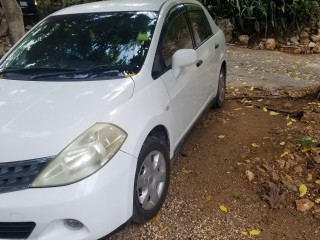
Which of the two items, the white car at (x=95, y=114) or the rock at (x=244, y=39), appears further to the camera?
the rock at (x=244, y=39)

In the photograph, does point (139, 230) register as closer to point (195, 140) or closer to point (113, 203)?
point (113, 203)

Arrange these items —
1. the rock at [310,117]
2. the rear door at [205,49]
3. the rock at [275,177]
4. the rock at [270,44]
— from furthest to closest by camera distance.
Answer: the rock at [270,44], the rock at [310,117], the rear door at [205,49], the rock at [275,177]

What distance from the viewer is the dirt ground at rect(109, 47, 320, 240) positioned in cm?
277

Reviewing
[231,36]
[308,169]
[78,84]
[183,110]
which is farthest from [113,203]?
[231,36]

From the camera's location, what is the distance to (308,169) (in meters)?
3.45

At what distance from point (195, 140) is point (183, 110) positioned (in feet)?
3.13

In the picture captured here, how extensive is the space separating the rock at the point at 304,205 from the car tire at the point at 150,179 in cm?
108

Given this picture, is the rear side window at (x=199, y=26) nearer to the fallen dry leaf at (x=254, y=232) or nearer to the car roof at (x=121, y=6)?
the car roof at (x=121, y=6)

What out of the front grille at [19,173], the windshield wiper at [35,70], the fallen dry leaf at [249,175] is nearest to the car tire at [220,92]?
the fallen dry leaf at [249,175]

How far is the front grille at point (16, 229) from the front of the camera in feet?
6.69

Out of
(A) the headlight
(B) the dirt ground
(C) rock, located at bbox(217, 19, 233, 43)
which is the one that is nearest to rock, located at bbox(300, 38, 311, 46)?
(C) rock, located at bbox(217, 19, 233, 43)

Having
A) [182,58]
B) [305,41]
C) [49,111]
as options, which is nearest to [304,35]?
[305,41]

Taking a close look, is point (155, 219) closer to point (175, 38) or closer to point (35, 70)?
point (35, 70)

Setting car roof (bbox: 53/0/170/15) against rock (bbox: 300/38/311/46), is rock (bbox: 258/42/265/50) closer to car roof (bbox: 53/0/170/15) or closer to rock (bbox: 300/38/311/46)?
rock (bbox: 300/38/311/46)
